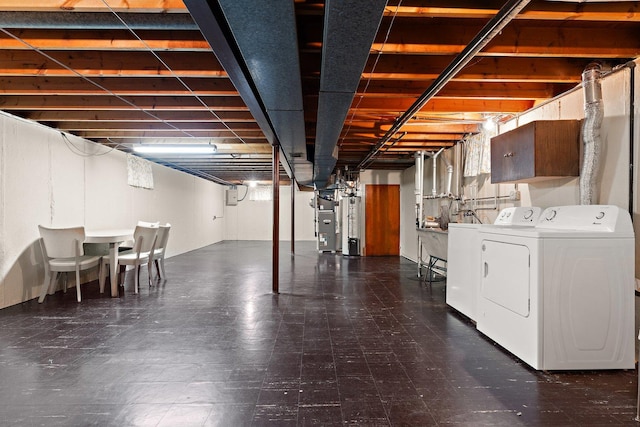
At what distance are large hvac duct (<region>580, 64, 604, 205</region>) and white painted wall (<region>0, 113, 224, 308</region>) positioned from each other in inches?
233

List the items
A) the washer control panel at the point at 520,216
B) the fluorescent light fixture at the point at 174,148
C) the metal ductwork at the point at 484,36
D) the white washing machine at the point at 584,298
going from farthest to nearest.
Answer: the fluorescent light fixture at the point at 174,148 < the washer control panel at the point at 520,216 < the white washing machine at the point at 584,298 < the metal ductwork at the point at 484,36

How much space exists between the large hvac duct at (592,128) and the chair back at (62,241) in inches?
209

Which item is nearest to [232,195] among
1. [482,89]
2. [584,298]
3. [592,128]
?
[482,89]

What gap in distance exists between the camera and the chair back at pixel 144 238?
15.2ft

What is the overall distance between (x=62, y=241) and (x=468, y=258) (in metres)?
4.71

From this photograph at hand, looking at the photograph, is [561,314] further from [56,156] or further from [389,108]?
[56,156]

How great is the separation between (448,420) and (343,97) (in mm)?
2294

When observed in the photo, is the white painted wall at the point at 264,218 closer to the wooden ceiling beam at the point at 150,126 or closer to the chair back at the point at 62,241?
the wooden ceiling beam at the point at 150,126

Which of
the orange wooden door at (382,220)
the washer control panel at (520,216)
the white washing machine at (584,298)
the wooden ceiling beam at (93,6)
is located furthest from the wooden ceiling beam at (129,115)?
the orange wooden door at (382,220)

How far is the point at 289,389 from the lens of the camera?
82.0 inches

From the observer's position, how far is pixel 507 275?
8.79ft

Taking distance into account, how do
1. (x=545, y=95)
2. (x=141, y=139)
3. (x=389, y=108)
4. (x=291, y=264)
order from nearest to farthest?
(x=545, y=95), (x=389, y=108), (x=141, y=139), (x=291, y=264)

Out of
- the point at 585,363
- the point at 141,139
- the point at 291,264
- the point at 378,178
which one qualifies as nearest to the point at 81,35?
the point at 141,139

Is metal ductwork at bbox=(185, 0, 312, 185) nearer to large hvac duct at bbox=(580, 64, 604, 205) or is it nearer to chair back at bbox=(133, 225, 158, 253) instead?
large hvac duct at bbox=(580, 64, 604, 205)
